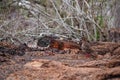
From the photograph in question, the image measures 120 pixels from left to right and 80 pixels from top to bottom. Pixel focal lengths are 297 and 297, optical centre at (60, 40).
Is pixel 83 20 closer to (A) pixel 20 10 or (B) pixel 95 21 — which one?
(B) pixel 95 21

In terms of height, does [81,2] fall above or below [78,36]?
above

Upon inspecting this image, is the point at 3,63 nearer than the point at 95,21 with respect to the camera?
Yes

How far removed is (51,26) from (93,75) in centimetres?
330

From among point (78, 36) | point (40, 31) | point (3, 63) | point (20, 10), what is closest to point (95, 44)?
point (3, 63)

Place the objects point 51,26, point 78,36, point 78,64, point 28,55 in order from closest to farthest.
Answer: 1. point 78,64
2. point 28,55
3. point 78,36
4. point 51,26

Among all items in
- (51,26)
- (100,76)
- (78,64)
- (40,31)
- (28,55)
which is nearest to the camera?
(100,76)

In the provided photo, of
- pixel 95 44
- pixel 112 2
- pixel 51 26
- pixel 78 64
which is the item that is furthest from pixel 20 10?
pixel 78 64

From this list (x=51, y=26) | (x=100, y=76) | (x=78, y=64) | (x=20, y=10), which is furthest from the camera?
(x=20, y=10)

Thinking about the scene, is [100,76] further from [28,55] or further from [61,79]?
[28,55]

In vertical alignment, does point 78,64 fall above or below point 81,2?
below

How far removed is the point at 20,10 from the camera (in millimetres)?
7758

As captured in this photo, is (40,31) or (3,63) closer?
(3,63)

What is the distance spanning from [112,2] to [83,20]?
740 mm

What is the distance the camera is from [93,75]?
76.1 inches
